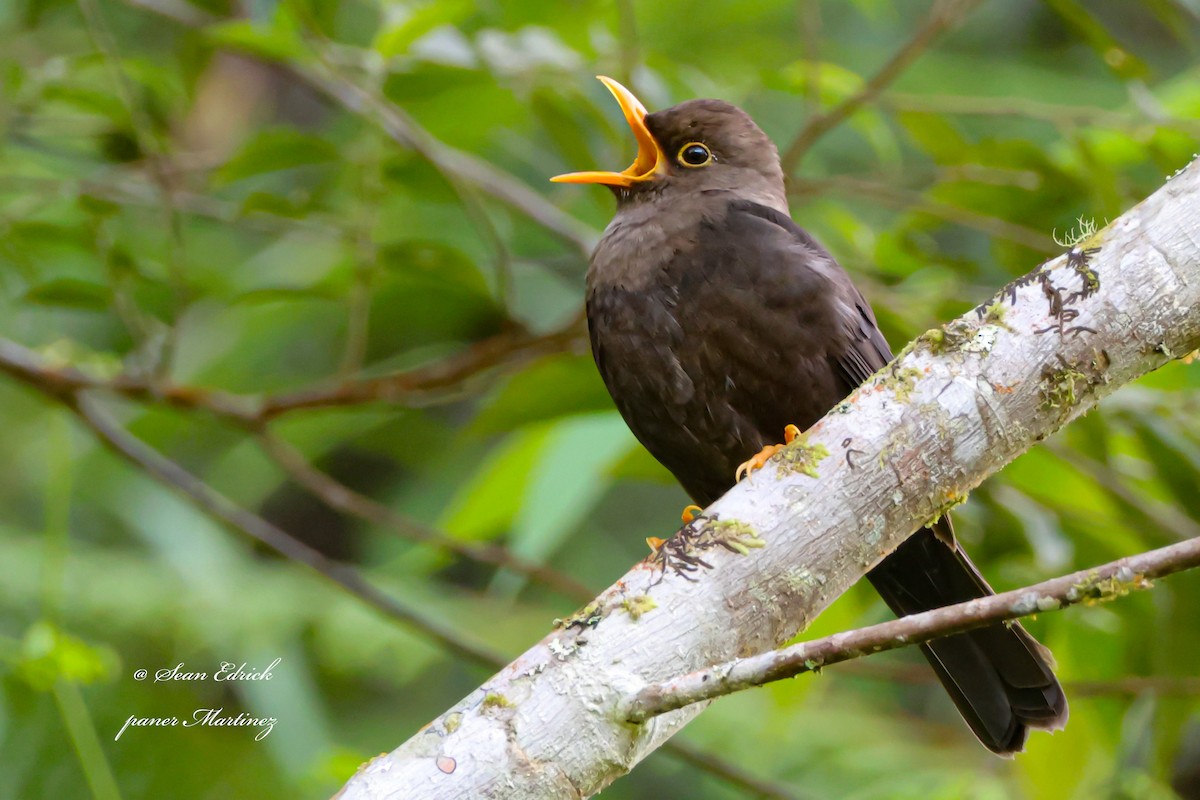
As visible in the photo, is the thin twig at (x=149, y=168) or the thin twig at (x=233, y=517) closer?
the thin twig at (x=149, y=168)

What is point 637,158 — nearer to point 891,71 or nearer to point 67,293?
point 891,71

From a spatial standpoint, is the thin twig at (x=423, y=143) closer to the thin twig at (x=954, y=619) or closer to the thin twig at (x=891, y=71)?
the thin twig at (x=891, y=71)

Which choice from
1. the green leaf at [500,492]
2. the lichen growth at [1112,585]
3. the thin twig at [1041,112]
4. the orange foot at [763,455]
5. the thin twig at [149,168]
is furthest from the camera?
the green leaf at [500,492]

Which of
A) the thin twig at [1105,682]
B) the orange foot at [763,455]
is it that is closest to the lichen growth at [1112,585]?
the orange foot at [763,455]

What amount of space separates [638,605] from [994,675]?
1.18 meters

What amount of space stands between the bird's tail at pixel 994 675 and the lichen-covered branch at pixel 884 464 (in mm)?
752

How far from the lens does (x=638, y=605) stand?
6.07 ft

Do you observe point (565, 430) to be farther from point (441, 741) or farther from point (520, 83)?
point (441, 741)

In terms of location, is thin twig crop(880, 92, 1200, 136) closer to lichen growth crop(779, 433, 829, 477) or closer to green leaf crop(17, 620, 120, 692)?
lichen growth crop(779, 433, 829, 477)

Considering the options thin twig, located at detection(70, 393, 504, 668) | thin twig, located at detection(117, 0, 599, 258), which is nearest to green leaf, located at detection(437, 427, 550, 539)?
thin twig, located at detection(70, 393, 504, 668)

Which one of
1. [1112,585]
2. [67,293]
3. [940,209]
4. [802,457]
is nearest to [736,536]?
[802,457]

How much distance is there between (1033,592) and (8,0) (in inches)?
143

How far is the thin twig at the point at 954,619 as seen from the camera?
56.6 inches

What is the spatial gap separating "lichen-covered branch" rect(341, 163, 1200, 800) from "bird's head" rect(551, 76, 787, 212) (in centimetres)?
136
